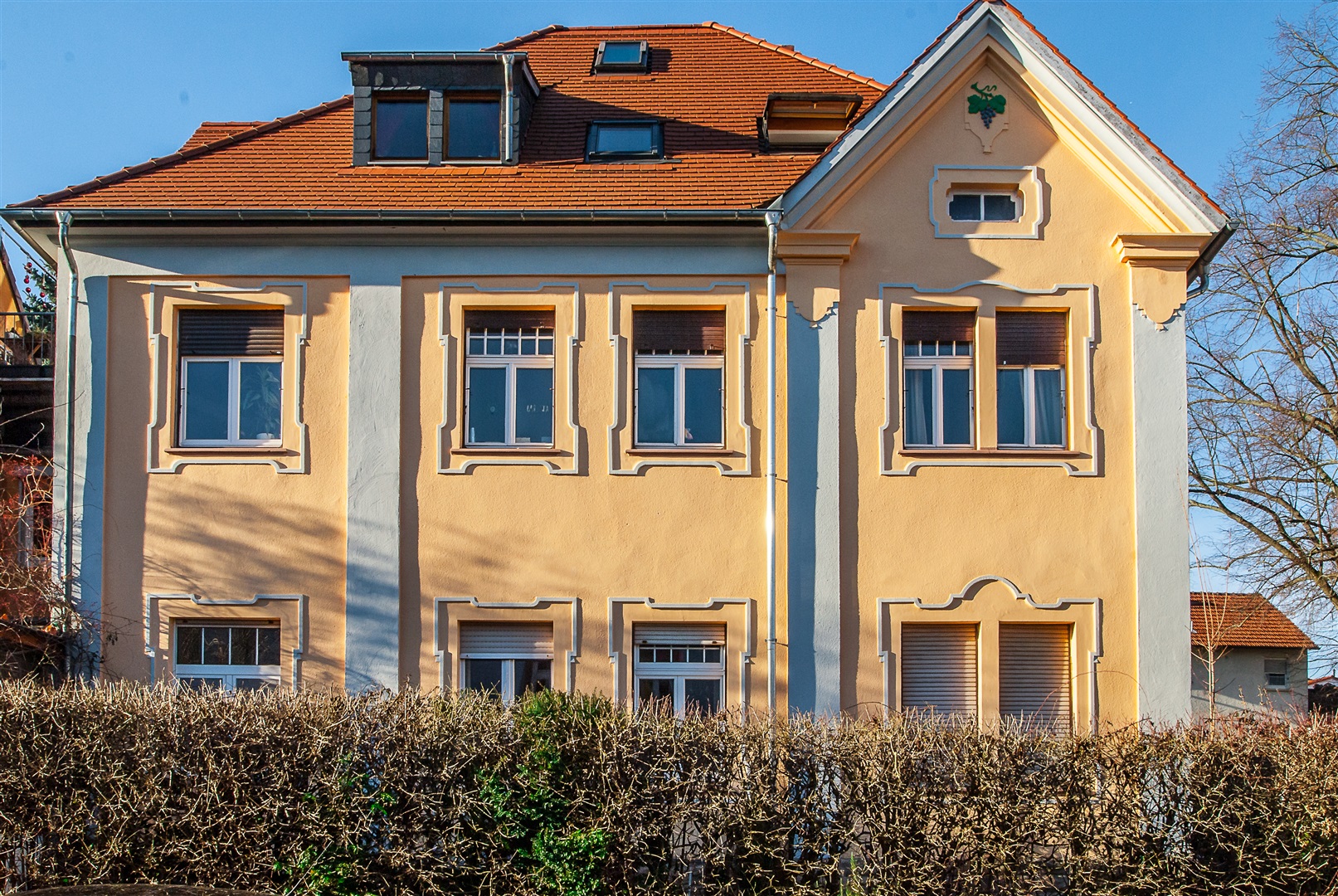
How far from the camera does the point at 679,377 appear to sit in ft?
46.8

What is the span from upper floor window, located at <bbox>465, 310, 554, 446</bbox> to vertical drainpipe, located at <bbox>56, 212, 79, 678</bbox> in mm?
4392

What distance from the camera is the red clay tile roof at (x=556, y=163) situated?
1431 cm

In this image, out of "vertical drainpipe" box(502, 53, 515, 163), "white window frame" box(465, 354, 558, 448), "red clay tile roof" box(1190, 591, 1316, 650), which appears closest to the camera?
"white window frame" box(465, 354, 558, 448)

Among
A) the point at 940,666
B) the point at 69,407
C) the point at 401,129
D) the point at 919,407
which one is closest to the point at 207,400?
the point at 69,407

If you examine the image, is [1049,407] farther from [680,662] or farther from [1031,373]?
[680,662]

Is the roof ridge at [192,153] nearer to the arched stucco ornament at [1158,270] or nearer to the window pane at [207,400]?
the window pane at [207,400]

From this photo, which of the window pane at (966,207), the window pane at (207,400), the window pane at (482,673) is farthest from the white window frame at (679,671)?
the window pane at (966,207)

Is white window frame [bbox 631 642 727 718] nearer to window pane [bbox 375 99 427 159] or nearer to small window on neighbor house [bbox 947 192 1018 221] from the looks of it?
small window on neighbor house [bbox 947 192 1018 221]

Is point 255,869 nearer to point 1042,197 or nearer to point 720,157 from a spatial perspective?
point 720,157

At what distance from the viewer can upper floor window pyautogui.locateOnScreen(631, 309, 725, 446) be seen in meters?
14.1

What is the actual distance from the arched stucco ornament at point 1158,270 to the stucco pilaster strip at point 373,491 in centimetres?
824

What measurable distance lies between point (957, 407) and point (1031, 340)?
115 cm

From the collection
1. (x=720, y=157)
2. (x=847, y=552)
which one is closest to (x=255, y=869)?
(x=847, y=552)

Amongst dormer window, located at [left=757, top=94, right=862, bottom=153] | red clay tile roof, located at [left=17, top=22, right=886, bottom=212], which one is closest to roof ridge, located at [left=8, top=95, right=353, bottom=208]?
red clay tile roof, located at [left=17, top=22, right=886, bottom=212]
